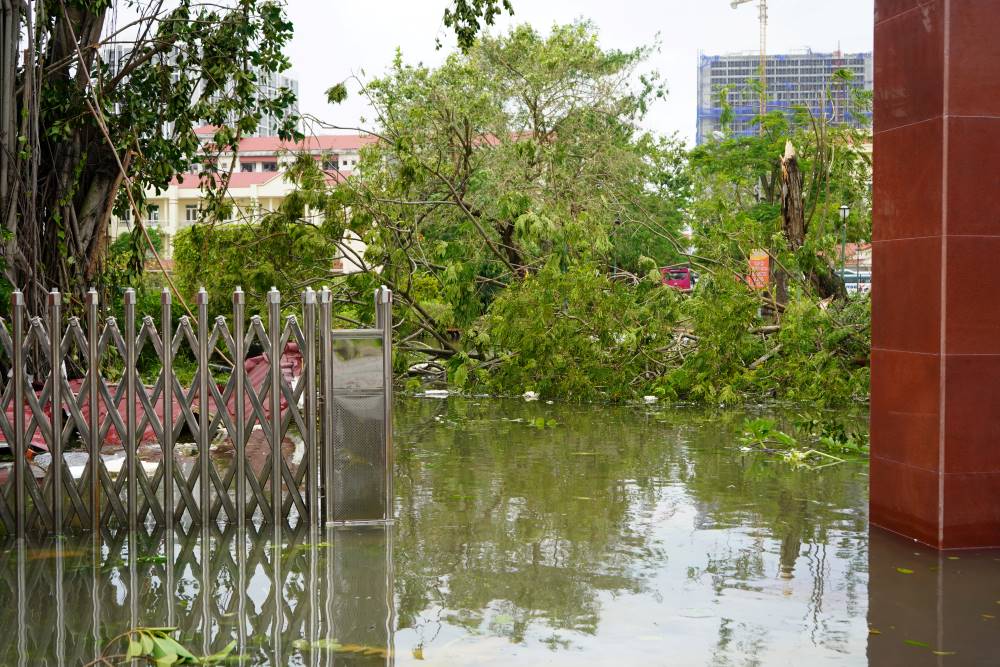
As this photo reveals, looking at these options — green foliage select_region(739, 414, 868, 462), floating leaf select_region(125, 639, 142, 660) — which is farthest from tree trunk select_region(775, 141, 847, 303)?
floating leaf select_region(125, 639, 142, 660)

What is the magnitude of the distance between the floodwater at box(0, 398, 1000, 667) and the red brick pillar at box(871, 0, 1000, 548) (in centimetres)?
34

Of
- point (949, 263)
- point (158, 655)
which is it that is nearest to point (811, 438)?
point (949, 263)

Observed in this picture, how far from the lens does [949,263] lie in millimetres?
5609

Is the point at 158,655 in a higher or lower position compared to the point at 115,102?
lower

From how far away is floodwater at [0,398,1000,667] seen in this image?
169 inches

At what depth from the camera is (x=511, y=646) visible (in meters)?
4.30

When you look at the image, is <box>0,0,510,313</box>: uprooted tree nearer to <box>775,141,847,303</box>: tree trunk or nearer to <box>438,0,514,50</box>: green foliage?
<box>438,0,514,50</box>: green foliage

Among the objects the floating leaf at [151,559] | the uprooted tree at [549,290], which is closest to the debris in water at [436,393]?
the uprooted tree at [549,290]

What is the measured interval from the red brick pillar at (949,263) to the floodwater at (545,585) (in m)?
0.34

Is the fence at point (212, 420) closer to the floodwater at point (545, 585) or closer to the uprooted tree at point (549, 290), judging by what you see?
the floodwater at point (545, 585)

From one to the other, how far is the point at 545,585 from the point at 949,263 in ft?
8.45

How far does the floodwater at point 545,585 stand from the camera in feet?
14.1

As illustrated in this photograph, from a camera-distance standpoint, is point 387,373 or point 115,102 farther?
point 115,102

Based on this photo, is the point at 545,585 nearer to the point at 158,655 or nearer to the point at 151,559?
the point at 158,655
